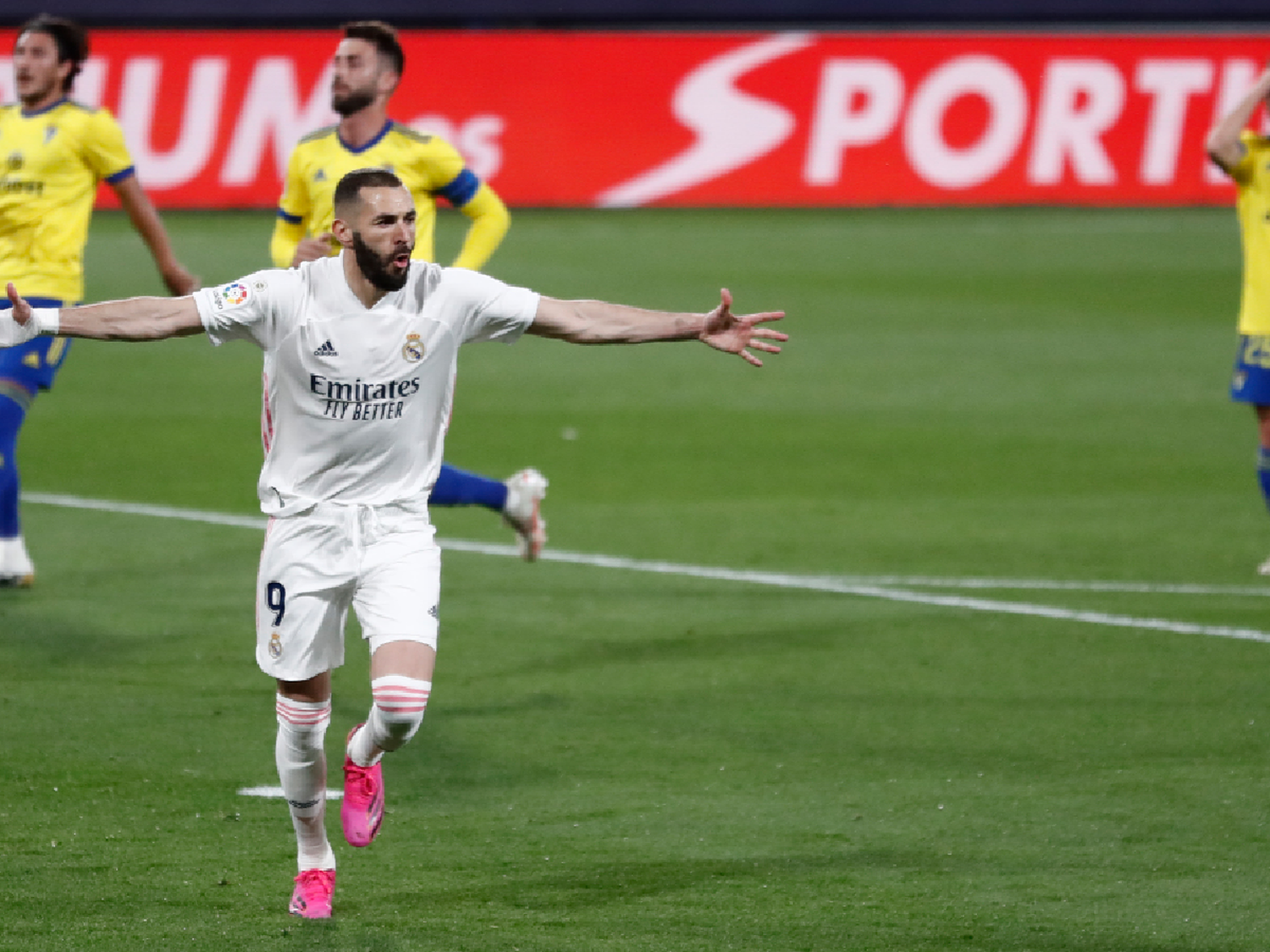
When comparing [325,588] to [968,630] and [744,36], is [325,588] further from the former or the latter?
[744,36]

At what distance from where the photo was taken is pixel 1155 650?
8781 millimetres

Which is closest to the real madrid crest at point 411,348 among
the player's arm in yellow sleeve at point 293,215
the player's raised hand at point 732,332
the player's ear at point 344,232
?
the player's ear at point 344,232

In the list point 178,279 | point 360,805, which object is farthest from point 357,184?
point 178,279

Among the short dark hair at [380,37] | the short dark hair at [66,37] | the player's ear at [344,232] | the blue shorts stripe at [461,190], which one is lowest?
the player's ear at [344,232]

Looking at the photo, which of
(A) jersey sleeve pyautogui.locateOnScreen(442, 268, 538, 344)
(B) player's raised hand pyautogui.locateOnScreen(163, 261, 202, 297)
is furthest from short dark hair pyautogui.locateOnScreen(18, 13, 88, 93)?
(A) jersey sleeve pyautogui.locateOnScreen(442, 268, 538, 344)

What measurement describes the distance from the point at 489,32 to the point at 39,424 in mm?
13156

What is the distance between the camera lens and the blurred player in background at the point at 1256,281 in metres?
10.4

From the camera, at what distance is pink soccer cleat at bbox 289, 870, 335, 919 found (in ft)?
18.6

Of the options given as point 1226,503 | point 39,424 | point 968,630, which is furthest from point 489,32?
point 968,630

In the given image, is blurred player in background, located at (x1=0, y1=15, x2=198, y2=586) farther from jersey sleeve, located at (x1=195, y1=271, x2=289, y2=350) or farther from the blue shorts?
jersey sleeve, located at (x1=195, y1=271, x2=289, y2=350)

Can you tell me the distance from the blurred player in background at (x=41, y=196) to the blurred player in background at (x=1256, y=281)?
510 centimetres

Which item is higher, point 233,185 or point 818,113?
point 818,113

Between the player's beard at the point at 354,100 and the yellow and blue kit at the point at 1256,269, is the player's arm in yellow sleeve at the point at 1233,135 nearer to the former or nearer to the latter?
the yellow and blue kit at the point at 1256,269

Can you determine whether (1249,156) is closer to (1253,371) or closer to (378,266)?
(1253,371)
